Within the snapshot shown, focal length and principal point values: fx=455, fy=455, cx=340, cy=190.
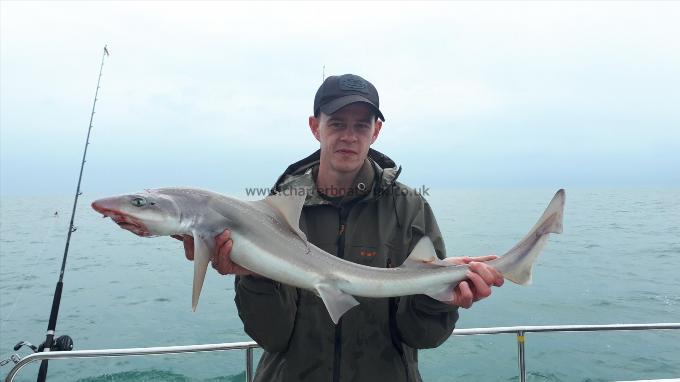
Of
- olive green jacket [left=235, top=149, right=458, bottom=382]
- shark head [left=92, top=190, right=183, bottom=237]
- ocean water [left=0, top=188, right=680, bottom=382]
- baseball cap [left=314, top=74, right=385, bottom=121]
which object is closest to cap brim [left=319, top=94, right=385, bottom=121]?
baseball cap [left=314, top=74, right=385, bottom=121]

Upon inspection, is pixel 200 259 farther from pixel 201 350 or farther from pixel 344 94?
pixel 201 350

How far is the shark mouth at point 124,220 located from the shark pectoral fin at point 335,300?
41.6 inches

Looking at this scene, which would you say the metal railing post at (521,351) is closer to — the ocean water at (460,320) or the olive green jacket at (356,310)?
the olive green jacket at (356,310)

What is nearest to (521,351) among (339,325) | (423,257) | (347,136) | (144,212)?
(423,257)

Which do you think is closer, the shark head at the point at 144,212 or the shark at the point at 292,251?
the shark head at the point at 144,212

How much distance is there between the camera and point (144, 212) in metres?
2.49

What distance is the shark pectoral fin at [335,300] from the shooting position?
2695 mm

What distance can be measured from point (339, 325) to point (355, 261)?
0.44 meters

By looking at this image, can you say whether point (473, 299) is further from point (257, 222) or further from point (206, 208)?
point (206, 208)

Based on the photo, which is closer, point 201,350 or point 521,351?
point 201,350

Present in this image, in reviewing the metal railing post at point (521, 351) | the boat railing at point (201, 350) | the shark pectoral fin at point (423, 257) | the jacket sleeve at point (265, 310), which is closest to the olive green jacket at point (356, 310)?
the jacket sleeve at point (265, 310)

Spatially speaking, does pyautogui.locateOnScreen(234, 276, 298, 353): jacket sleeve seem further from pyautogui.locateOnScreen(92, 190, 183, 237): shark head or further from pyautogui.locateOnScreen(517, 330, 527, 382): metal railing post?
pyautogui.locateOnScreen(517, 330, 527, 382): metal railing post

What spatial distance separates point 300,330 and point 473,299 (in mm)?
1121

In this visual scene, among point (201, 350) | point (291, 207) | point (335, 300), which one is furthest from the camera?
point (201, 350)
